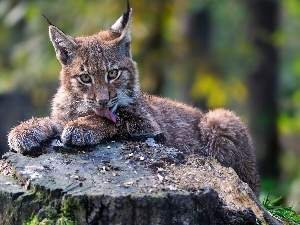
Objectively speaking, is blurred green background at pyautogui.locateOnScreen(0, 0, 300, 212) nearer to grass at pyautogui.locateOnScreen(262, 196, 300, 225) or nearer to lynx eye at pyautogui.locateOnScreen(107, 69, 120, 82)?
lynx eye at pyautogui.locateOnScreen(107, 69, 120, 82)

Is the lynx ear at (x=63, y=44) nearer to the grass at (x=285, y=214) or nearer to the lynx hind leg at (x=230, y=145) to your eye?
the lynx hind leg at (x=230, y=145)

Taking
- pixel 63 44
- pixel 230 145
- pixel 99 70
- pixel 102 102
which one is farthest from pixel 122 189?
pixel 230 145

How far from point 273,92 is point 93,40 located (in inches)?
414

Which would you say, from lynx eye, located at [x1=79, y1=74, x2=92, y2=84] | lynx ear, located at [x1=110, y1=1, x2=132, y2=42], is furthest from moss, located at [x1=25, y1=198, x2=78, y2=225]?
lynx ear, located at [x1=110, y1=1, x2=132, y2=42]

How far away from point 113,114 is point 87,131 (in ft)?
2.26

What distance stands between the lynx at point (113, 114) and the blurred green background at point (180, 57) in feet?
19.5

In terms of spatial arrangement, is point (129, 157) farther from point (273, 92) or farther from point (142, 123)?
point (273, 92)

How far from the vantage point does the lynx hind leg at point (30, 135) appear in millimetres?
6555

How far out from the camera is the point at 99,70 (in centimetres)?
731

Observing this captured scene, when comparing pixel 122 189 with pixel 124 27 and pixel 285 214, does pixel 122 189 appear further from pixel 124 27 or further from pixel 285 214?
pixel 124 27

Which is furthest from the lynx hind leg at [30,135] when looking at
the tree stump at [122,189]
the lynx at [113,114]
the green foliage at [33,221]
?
the green foliage at [33,221]

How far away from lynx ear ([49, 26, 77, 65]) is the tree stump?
4.51 feet

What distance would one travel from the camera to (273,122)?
17.5 metres

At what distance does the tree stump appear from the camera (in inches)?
208
